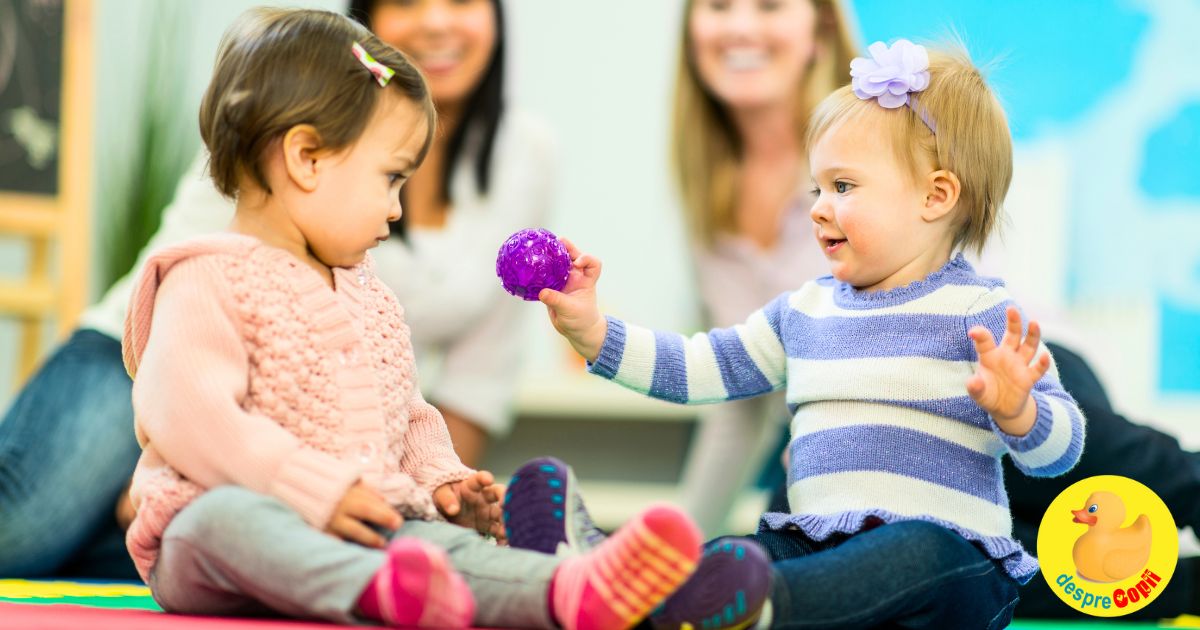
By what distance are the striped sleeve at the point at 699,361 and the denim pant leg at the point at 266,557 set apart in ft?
1.15

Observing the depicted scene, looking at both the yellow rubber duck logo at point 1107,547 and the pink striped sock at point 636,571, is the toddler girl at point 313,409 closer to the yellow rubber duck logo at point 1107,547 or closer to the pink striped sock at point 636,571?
the pink striped sock at point 636,571

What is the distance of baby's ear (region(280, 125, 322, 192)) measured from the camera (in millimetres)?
1069

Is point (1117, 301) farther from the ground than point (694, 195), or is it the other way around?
point (694, 195)

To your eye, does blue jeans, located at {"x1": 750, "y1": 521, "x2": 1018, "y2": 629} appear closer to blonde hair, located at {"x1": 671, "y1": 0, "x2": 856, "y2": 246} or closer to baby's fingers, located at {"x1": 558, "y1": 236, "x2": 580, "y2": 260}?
baby's fingers, located at {"x1": 558, "y1": 236, "x2": 580, "y2": 260}

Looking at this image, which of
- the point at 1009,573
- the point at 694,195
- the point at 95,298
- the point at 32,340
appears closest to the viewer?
the point at 1009,573

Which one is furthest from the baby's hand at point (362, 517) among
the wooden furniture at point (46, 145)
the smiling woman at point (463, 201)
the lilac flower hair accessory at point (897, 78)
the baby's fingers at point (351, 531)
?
the wooden furniture at point (46, 145)

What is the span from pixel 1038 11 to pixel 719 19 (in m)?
1.25

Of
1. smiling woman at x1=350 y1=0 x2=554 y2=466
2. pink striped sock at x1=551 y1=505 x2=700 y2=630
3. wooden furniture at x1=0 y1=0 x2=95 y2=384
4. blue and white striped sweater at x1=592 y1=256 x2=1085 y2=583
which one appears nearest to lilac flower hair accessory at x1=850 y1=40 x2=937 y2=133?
blue and white striped sweater at x1=592 y1=256 x2=1085 y2=583

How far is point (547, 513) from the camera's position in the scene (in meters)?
1.01

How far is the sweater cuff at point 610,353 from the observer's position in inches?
47.6

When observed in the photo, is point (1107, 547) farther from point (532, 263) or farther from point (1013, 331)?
point (532, 263)

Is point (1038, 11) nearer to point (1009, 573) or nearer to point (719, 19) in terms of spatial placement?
point (719, 19)

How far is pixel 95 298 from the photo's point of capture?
346cm

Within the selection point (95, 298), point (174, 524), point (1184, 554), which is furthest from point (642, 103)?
point (174, 524)
